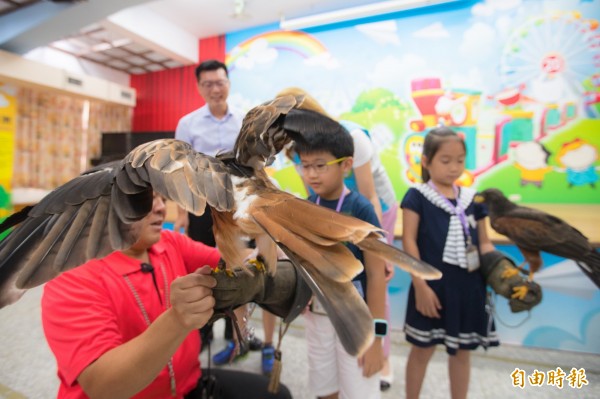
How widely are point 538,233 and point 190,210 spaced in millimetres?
1553

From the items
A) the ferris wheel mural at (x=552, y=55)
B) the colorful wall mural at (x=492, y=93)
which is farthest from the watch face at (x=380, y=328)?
the ferris wheel mural at (x=552, y=55)

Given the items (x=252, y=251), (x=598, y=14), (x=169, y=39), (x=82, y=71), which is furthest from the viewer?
(x=82, y=71)

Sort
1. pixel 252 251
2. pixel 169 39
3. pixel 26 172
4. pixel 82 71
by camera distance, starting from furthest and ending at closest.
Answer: pixel 82 71 < pixel 26 172 < pixel 169 39 < pixel 252 251

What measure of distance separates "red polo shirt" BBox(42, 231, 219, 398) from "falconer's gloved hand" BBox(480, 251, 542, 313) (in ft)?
3.72

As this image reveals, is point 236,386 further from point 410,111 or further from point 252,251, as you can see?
point 410,111

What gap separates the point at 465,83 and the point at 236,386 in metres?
3.14

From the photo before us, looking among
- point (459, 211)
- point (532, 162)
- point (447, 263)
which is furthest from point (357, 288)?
point (532, 162)

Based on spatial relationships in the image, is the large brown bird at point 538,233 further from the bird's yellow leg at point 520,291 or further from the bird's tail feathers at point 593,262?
the bird's yellow leg at point 520,291

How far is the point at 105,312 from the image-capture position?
775mm

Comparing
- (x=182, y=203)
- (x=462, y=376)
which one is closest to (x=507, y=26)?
(x=462, y=376)

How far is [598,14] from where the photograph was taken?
260 centimetres

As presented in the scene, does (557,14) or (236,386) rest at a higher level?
(557,14)

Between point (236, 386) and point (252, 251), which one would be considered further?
point (236, 386)

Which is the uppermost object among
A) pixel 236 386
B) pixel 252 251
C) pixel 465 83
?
pixel 465 83
